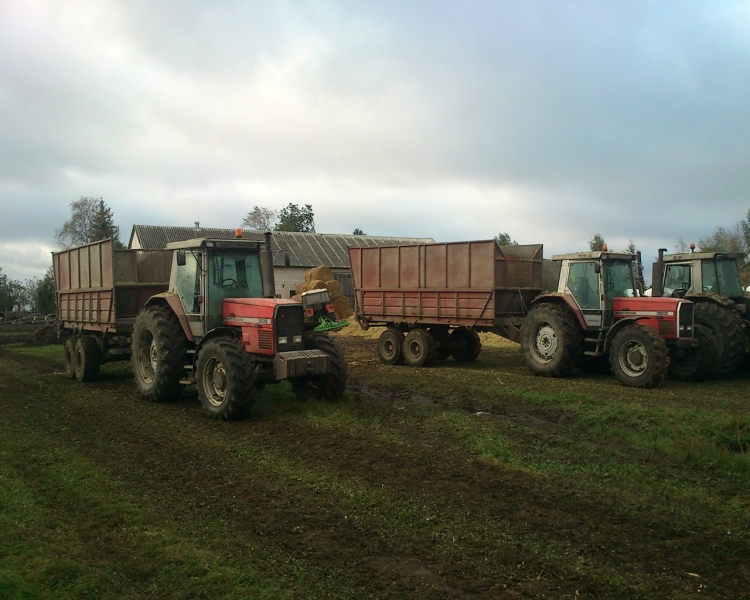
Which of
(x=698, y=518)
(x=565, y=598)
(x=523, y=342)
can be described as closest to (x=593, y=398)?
(x=523, y=342)

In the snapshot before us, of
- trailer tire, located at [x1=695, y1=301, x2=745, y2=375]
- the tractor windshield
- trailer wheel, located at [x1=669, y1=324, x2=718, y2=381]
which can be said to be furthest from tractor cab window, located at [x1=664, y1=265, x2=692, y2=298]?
trailer wheel, located at [x1=669, y1=324, x2=718, y2=381]

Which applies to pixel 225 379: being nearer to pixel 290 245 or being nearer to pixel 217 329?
pixel 217 329

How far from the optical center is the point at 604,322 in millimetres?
11969

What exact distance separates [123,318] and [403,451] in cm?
694

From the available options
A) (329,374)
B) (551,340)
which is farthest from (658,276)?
(329,374)

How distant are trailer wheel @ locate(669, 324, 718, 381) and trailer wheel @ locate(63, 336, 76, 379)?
11713 millimetres

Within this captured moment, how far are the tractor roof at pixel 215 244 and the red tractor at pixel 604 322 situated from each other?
18.7 ft

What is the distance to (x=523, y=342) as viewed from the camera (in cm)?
1262

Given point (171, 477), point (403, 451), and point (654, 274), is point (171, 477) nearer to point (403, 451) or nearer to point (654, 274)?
point (403, 451)

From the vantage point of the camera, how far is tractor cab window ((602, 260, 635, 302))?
39.5 ft

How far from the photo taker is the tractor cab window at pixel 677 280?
43.0 ft

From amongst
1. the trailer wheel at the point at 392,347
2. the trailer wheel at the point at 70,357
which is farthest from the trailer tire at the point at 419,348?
the trailer wheel at the point at 70,357

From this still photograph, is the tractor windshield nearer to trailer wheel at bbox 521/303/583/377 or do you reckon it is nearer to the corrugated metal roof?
trailer wheel at bbox 521/303/583/377

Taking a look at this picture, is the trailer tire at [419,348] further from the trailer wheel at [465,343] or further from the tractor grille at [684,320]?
the tractor grille at [684,320]
